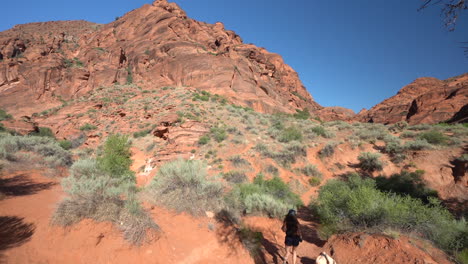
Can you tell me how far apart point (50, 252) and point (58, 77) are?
37.6 m

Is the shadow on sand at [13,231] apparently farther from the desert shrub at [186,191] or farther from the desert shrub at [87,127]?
the desert shrub at [87,127]

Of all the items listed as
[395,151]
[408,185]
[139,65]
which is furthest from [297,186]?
[139,65]

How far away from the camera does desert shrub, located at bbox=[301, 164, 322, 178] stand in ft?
32.5

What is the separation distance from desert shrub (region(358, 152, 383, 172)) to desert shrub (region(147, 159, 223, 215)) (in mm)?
8228

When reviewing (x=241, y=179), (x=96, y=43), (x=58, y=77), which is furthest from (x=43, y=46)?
(x=241, y=179)

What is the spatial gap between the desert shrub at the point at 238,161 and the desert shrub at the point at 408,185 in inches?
240

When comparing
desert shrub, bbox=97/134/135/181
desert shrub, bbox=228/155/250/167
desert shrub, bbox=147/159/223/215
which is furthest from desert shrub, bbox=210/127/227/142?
desert shrub, bbox=147/159/223/215

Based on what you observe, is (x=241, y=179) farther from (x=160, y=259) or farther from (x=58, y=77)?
(x=58, y=77)

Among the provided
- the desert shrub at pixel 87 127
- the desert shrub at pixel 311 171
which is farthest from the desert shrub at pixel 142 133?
the desert shrub at pixel 311 171

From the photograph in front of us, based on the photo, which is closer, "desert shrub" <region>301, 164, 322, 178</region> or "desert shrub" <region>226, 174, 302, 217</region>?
"desert shrub" <region>226, 174, 302, 217</region>

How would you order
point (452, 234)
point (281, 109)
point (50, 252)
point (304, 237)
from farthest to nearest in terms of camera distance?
point (281, 109) → point (304, 237) → point (452, 234) → point (50, 252)

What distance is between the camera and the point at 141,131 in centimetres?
1581

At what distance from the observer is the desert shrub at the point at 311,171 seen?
32.5 feet

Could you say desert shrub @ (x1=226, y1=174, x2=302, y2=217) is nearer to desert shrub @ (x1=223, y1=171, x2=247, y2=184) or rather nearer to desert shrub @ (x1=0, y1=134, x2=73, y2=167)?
desert shrub @ (x1=223, y1=171, x2=247, y2=184)
